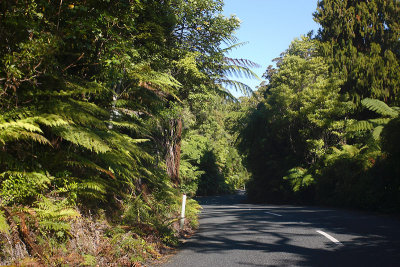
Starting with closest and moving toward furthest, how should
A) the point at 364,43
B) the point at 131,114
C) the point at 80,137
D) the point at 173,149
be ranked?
1. the point at 80,137
2. the point at 131,114
3. the point at 173,149
4. the point at 364,43

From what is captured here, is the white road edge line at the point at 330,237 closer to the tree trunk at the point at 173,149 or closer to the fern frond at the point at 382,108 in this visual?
the tree trunk at the point at 173,149

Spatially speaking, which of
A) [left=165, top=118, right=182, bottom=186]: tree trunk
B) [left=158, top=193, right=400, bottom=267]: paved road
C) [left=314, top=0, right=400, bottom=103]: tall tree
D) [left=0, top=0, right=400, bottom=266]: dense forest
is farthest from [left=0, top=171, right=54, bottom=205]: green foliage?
[left=314, top=0, right=400, bottom=103]: tall tree

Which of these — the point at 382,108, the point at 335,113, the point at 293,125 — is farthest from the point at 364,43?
the point at 382,108

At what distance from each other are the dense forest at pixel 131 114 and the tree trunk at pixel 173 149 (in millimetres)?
58

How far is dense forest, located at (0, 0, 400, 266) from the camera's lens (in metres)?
4.64

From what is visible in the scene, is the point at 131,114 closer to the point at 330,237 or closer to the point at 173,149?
the point at 330,237

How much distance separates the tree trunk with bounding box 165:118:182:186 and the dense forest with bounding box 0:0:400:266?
6 cm

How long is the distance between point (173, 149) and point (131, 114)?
6544 mm

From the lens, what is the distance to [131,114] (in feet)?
25.1

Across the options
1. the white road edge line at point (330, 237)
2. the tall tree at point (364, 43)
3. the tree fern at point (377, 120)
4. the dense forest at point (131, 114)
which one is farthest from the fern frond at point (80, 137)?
the tall tree at point (364, 43)

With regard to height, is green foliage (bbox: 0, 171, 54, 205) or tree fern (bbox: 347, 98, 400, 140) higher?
tree fern (bbox: 347, 98, 400, 140)

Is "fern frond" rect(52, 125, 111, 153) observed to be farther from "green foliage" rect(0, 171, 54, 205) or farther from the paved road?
the paved road

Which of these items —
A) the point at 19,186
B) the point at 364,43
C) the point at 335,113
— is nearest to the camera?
the point at 19,186

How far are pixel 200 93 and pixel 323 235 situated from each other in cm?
757
